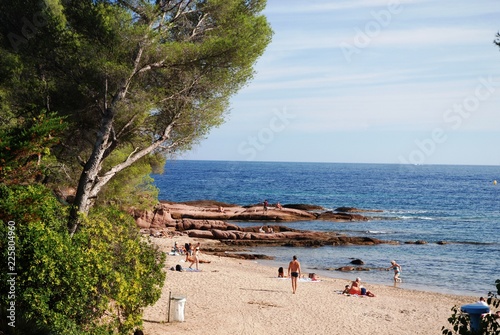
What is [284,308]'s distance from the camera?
20484mm

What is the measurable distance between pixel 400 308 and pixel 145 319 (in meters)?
11.0

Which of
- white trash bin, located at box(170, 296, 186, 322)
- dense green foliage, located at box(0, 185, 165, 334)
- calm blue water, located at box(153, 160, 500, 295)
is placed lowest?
white trash bin, located at box(170, 296, 186, 322)

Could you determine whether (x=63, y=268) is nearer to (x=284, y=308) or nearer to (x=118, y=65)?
(x=118, y=65)

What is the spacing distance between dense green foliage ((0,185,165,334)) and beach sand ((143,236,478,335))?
321cm

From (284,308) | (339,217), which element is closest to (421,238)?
(339,217)

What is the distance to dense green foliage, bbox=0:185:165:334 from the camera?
10781 millimetres

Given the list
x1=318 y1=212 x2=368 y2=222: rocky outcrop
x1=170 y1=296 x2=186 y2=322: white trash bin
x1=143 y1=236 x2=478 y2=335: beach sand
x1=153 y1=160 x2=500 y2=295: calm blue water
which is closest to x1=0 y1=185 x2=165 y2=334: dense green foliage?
x1=143 y1=236 x2=478 y2=335: beach sand

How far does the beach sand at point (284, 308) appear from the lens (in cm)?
1734

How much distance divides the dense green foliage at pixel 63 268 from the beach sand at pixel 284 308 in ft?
10.5

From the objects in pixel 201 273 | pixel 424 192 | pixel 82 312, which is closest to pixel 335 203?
pixel 424 192

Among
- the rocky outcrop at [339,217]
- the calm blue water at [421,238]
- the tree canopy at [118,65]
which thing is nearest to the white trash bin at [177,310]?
the tree canopy at [118,65]

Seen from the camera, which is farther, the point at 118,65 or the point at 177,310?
the point at 177,310

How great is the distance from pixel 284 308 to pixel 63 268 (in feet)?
→ 36.6

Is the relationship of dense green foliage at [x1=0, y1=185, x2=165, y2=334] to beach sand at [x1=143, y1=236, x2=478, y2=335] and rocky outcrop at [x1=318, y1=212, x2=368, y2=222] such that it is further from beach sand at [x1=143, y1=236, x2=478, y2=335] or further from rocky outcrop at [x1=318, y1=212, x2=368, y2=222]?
rocky outcrop at [x1=318, y1=212, x2=368, y2=222]
